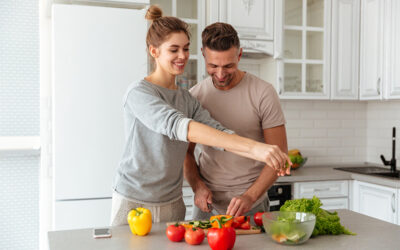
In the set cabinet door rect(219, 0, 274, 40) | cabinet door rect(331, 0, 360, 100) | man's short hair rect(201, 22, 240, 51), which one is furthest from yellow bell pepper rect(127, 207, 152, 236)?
cabinet door rect(331, 0, 360, 100)

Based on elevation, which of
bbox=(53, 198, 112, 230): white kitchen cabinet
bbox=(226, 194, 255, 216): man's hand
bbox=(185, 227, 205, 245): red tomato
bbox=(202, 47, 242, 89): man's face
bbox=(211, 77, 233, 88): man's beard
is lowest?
bbox=(53, 198, 112, 230): white kitchen cabinet

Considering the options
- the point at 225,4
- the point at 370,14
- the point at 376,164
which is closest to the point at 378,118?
the point at 376,164

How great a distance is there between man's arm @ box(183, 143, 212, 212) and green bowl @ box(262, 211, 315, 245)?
1.47 ft

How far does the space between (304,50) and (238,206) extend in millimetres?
2293

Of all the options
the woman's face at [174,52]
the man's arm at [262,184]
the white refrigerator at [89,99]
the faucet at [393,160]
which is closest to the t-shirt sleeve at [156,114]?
the woman's face at [174,52]

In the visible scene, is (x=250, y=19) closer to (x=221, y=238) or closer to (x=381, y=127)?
(x=381, y=127)

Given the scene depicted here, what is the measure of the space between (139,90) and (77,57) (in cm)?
130

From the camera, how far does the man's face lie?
2006 mm

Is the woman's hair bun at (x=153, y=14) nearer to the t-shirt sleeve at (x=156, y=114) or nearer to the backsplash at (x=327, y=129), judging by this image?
the t-shirt sleeve at (x=156, y=114)

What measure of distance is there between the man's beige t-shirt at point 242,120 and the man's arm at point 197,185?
7 cm

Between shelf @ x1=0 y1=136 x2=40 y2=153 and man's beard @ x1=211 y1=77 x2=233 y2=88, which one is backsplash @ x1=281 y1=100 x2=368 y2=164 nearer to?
man's beard @ x1=211 y1=77 x2=233 y2=88

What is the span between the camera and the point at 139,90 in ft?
5.79

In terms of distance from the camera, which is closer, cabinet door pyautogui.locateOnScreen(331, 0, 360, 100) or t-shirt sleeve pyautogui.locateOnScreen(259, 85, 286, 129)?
t-shirt sleeve pyautogui.locateOnScreen(259, 85, 286, 129)

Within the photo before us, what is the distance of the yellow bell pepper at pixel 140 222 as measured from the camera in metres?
1.67
